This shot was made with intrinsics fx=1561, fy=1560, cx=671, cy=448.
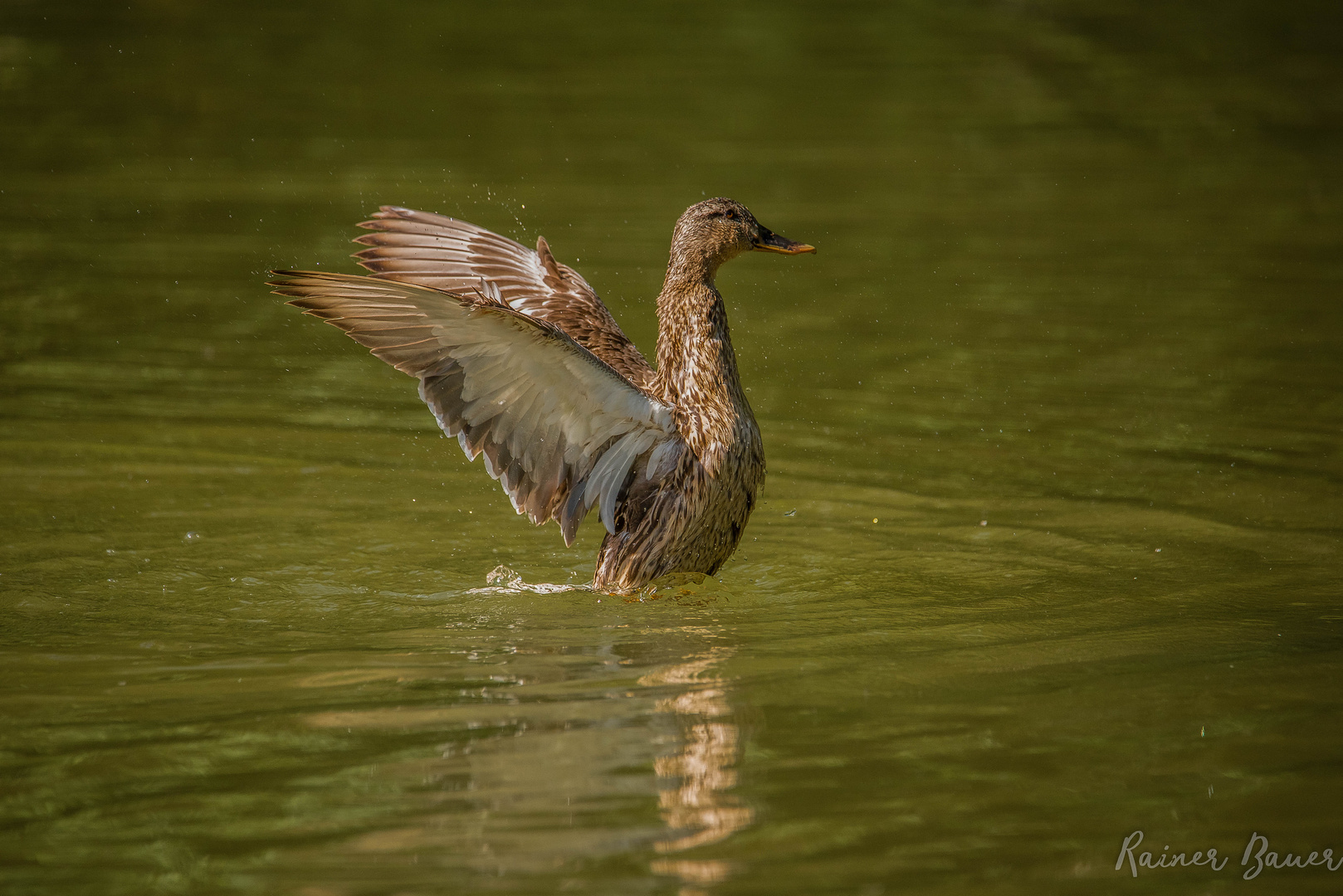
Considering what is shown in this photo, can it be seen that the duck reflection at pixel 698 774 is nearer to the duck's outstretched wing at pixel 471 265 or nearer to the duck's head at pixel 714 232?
the duck's head at pixel 714 232

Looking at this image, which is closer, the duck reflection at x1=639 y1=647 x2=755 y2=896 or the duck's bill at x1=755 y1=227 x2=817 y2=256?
the duck reflection at x1=639 y1=647 x2=755 y2=896

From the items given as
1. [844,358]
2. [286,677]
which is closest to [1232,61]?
[844,358]

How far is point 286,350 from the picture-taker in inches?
372

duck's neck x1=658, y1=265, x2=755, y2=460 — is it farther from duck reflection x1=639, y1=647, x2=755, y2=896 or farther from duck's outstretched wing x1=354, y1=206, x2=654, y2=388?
duck reflection x1=639, y1=647, x2=755, y2=896

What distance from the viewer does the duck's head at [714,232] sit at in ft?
20.6

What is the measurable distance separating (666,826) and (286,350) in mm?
6289

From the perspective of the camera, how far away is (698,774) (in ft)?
13.5

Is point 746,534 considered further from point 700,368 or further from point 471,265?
point 471,265

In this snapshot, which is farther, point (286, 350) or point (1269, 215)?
point (1269, 215)

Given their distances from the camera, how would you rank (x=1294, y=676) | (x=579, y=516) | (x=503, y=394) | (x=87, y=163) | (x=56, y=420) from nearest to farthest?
(x=1294, y=676), (x=503, y=394), (x=579, y=516), (x=56, y=420), (x=87, y=163)

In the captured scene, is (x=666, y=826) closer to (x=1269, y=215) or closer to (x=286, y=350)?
(x=286, y=350)

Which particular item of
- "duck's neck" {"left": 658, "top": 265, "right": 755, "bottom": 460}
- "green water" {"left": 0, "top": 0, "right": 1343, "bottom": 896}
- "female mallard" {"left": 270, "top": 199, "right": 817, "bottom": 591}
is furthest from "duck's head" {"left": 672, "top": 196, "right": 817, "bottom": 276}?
"green water" {"left": 0, "top": 0, "right": 1343, "bottom": 896}

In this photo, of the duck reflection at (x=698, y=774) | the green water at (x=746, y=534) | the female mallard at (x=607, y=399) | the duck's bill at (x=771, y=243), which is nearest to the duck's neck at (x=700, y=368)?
the female mallard at (x=607, y=399)

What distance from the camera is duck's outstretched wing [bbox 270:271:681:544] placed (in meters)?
5.34
